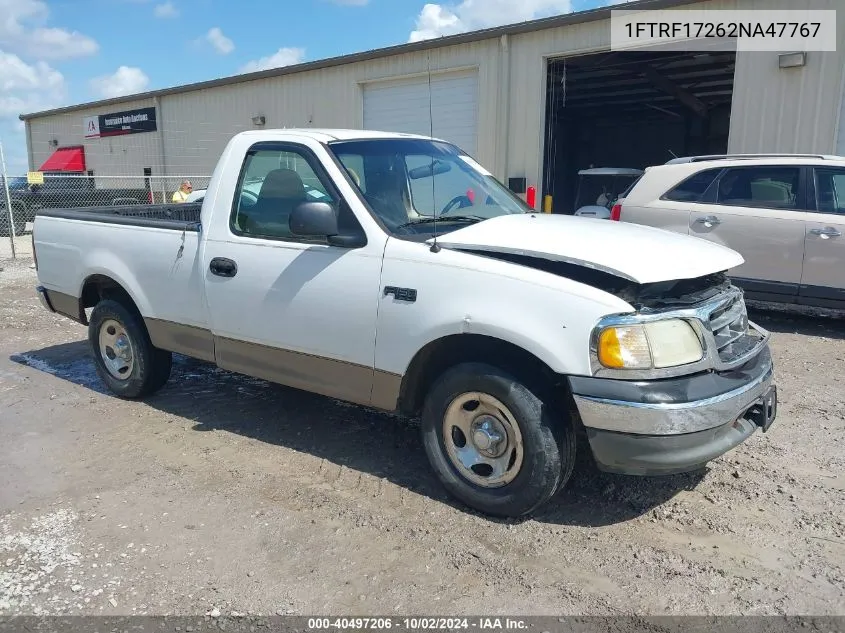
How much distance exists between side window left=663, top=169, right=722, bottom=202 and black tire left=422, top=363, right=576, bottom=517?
5532 millimetres

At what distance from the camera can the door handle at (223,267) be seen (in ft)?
14.1

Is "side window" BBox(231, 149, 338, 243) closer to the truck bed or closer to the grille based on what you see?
the truck bed

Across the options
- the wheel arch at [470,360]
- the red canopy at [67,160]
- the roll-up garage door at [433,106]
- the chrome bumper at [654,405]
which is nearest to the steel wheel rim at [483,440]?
the wheel arch at [470,360]

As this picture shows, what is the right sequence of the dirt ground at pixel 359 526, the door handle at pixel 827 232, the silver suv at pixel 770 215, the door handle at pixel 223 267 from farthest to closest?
the silver suv at pixel 770 215
the door handle at pixel 827 232
the door handle at pixel 223 267
the dirt ground at pixel 359 526

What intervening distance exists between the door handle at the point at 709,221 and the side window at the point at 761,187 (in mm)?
220

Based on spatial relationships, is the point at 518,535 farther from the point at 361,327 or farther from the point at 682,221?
the point at 682,221

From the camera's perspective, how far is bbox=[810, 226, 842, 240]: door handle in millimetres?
6949

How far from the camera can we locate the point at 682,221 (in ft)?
25.8

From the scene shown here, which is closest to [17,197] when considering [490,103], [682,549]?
[490,103]

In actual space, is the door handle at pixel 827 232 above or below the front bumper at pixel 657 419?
above

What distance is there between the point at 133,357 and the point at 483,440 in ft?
10.3

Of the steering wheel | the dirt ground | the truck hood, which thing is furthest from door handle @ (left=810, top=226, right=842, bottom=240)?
the steering wheel

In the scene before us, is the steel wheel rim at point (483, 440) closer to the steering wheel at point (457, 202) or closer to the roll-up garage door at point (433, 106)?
the steering wheel at point (457, 202)

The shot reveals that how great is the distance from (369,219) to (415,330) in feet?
2.32
